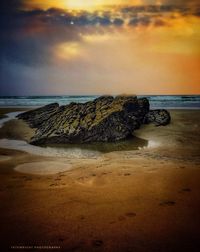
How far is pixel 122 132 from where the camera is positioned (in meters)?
6.46

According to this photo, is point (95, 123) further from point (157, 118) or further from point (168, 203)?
point (168, 203)

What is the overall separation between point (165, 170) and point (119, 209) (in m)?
1.52

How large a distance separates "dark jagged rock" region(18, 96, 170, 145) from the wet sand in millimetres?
1683

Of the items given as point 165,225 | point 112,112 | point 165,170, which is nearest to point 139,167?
point 165,170

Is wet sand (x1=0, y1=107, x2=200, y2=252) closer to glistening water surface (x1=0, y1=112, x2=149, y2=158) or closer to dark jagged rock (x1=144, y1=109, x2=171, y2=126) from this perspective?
glistening water surface (x1=0, y1=112, x2=149, y2=158)

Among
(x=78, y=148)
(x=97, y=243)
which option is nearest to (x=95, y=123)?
(x=78, y=148)

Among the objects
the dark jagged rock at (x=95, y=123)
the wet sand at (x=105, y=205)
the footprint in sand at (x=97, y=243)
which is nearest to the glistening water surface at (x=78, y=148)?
the dark jagged rock at (x=95, y=123)

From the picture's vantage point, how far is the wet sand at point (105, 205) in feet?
6.81

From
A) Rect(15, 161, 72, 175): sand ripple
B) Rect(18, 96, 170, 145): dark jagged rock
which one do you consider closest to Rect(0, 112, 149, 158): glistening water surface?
Rect(18, 96, 170, 145): dark jagged rock

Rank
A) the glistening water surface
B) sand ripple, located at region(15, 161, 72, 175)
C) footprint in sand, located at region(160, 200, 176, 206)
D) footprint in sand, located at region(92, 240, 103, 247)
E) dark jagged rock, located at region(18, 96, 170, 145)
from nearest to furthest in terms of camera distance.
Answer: footprint in sand, located at region(92, 240, 103, 247), footprint in sand, located at region(160, 200, 176, 206), sand ripple, located at region(15, 161, 72, 175), the glistening water surface, dark jagged rock, located at region(18, 96, 170, 145)

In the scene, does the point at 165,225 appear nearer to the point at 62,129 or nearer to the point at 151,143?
the point at 151,143

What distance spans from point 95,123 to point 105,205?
3.92 meters

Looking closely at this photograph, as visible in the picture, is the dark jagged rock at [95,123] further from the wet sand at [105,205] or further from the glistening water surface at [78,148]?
the wet sand at [105,205]

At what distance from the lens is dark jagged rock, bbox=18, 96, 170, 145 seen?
6309 mm
